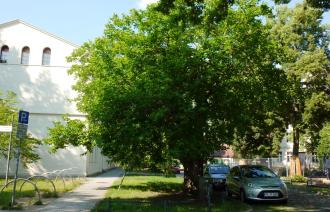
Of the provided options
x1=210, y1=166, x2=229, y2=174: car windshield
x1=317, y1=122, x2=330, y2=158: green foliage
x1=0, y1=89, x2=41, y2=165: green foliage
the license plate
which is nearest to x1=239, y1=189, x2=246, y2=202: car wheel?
the license plate

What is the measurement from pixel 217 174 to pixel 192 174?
22.3 ft

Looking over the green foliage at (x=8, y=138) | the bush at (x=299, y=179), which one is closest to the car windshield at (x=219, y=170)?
the bush at (x=299, y=179)

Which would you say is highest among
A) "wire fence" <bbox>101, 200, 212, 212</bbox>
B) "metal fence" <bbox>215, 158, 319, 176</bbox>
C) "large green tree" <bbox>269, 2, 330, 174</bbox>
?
"large green tree" <bbox>269, 2, 330, 174</bbox>

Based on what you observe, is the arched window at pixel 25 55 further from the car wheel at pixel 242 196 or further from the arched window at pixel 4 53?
the car wheel at pixel 242 196

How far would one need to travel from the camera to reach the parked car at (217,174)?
23.4 metres

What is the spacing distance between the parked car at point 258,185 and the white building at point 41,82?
19.5m

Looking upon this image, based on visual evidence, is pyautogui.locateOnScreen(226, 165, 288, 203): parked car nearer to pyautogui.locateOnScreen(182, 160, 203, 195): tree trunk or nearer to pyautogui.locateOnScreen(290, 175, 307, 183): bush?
pyautogui.locateOnScreen(182, 160, 203, 195): tree trunk

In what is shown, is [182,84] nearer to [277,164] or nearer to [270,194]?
[270,194]

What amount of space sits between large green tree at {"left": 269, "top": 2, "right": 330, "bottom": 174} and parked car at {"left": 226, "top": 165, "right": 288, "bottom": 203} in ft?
56.8

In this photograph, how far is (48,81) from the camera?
36.0 metres

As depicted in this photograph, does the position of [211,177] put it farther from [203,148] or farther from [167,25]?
[167,25]

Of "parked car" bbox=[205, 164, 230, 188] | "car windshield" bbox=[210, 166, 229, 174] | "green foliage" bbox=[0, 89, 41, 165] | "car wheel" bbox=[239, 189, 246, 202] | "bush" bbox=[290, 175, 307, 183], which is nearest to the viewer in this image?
"car wheel" bbox=[239, 189, 246, 202]

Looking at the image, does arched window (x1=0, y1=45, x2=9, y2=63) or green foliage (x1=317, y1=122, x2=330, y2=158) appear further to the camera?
arched window (x1=0, y1=45, x2=9, y2=63)

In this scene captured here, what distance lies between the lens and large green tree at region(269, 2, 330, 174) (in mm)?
34562
